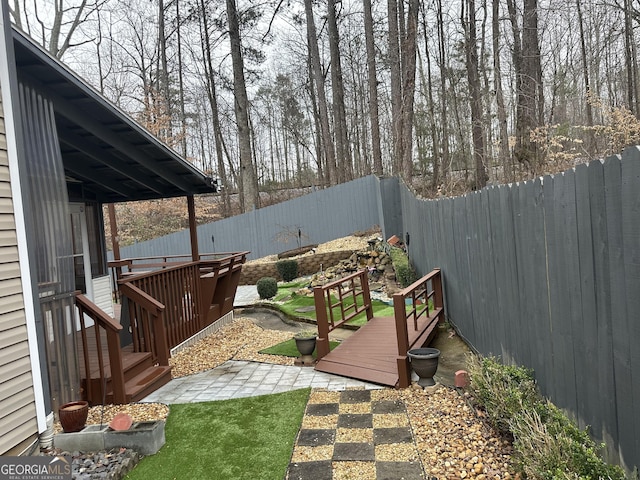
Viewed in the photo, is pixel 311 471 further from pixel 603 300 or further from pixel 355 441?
pixel 603 300

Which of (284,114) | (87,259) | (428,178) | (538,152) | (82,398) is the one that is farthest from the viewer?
(284,114)

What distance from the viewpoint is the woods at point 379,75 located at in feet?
39.5

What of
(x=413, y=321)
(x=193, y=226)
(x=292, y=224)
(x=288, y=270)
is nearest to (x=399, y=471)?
(x=413, y=321)

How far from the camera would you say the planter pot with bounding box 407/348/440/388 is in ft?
14.3

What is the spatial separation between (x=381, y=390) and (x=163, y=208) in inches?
655

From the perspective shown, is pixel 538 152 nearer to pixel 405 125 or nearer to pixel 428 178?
pixel 405 125

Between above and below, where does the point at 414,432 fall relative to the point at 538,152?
below

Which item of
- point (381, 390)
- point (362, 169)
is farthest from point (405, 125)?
point (362, 169)

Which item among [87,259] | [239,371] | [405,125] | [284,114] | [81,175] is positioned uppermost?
[284,114]

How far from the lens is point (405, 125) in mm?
12594

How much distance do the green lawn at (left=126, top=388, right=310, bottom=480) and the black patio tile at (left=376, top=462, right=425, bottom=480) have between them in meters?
0.69

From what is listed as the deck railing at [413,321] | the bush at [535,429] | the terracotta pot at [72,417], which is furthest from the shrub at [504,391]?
the terracotta pot at [72,417]

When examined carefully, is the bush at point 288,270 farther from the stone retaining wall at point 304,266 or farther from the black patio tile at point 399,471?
the black patio tile at point 399,471

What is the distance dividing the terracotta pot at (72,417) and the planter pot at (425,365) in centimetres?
294
